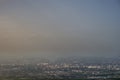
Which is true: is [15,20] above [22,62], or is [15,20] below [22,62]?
above

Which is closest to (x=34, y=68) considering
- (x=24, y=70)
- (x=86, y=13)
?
(x=24, y=70)

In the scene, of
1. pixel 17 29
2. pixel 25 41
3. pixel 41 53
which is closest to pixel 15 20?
pixel 17 29

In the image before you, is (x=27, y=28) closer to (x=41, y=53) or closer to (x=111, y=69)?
(x=41, y=53)

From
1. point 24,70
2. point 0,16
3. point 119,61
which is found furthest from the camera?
point 119,61

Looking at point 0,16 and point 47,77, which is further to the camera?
point 47,77

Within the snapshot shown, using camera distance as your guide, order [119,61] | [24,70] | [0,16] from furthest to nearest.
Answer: [119,61], [24,70], [0,16]

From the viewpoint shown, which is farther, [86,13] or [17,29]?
[86,13]

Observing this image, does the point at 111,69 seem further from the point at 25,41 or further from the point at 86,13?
the point at 25,41

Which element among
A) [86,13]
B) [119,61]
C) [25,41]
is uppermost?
[86,13]

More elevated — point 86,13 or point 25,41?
point 86,13
